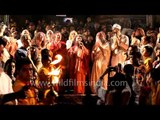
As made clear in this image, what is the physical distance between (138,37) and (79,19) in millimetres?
1334

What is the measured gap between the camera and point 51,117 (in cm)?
707

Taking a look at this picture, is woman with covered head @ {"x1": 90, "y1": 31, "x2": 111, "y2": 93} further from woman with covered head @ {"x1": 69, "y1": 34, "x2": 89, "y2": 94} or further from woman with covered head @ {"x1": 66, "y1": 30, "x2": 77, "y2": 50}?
woman with covered head @ {"x1": 66, "y1": 30, "x2": 77, "y2": 50}

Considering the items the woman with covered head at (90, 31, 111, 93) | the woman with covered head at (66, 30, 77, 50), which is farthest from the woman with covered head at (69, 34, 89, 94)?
the woman with covered head at (90, 31, 111, 93)

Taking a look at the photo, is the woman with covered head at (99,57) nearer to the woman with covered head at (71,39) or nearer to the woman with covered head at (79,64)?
the woman with covered head at (79,64)

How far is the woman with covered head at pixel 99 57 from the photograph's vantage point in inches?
276

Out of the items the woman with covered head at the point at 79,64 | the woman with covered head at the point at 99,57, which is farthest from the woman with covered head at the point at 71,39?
the woman with covered head at the point at 99,57

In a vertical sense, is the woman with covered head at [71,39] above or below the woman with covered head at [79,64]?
above

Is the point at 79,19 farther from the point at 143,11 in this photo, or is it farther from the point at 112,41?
the point at 143,11

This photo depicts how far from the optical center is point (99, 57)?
23.2 ft

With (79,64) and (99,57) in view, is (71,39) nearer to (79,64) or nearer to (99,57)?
(79,64)

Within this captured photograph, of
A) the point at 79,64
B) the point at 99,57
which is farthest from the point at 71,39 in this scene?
the point at 99,57

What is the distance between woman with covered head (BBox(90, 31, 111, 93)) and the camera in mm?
7008

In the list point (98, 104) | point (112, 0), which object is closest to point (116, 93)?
point (98, 104)

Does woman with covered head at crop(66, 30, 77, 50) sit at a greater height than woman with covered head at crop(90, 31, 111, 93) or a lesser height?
greater
